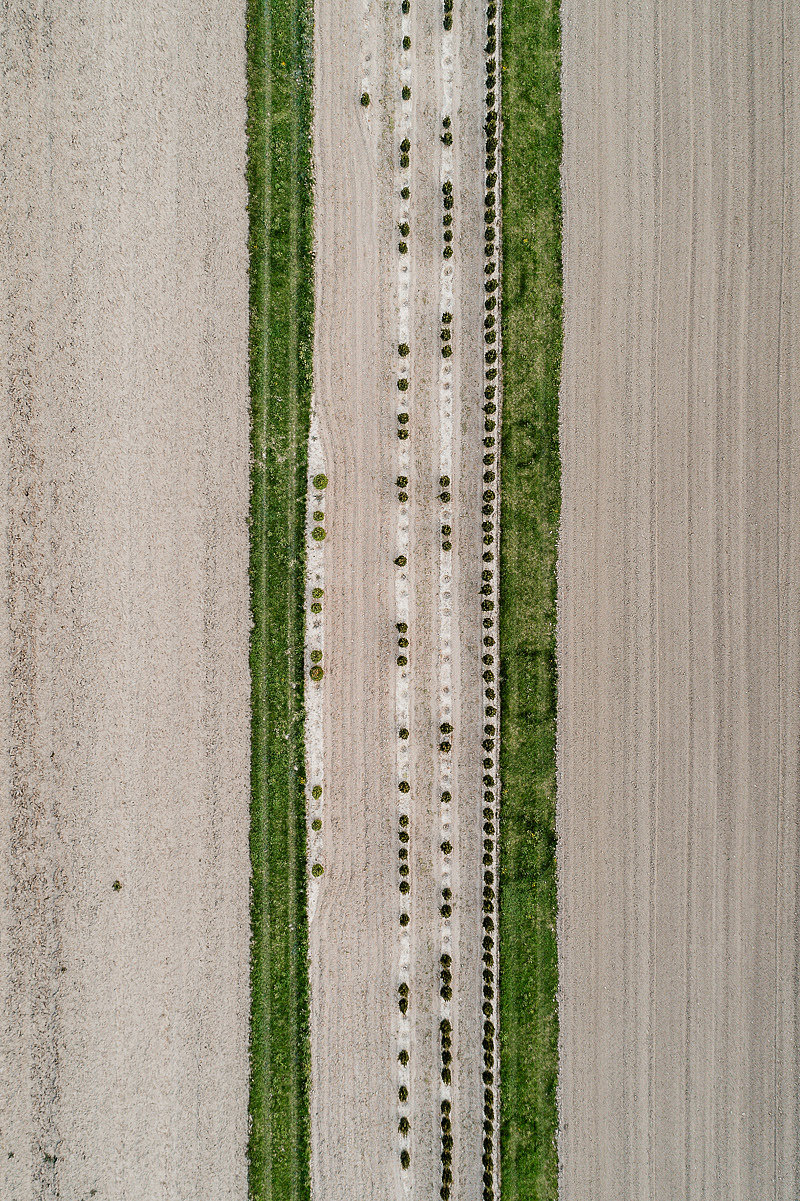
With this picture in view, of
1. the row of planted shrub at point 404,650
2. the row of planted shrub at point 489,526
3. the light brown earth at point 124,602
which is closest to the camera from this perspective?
the light brown earth at point 124,602

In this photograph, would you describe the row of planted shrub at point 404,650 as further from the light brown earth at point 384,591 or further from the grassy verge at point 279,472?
the grassy verge at point 279,472

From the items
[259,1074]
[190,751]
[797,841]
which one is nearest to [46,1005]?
[259,1074]

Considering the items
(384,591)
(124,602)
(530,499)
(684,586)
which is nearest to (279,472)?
(384,591)

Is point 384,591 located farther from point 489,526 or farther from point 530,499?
point 530,499

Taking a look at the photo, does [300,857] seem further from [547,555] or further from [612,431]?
[612,431]

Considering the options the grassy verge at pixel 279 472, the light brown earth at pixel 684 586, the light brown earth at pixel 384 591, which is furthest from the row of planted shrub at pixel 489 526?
the grassy verge at pixel 279 472
